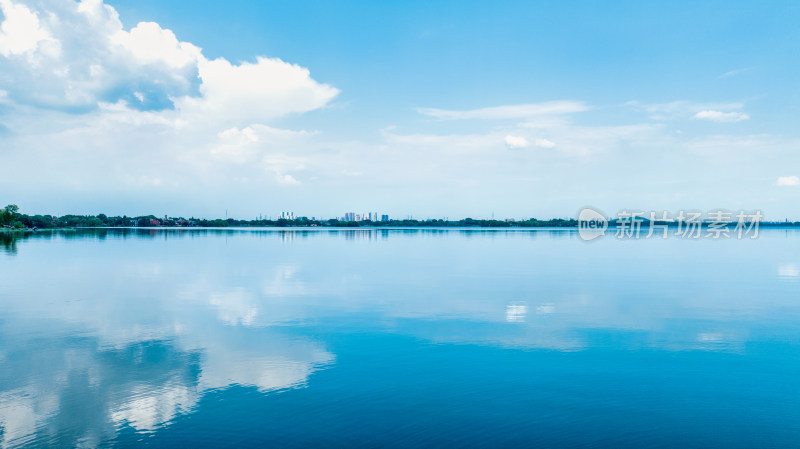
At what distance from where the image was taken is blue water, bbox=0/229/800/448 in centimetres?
872

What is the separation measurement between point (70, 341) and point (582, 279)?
25436mm

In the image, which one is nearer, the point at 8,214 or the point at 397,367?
the point at 397,367

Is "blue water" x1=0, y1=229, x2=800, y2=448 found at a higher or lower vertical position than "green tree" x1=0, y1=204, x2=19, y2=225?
lower

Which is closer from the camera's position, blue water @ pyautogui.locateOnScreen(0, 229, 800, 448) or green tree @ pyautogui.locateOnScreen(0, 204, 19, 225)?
blue water @ pyautogui.locateOnScreen(0, 229, 800, 448)

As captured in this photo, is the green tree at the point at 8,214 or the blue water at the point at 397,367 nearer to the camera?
the blue water at the point at 397,367

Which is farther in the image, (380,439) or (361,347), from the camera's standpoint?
(361,347)

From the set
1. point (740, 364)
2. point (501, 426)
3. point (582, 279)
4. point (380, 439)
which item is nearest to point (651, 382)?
point (740, 364)

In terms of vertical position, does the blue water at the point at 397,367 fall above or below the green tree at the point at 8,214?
below

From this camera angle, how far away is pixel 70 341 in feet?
47.1

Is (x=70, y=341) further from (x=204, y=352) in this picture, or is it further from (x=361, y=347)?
(x=361, y=347)

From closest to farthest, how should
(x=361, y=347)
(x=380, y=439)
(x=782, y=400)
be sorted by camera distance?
(x=380, y=439) < (x=782, y=400) < (x=361, y=347)

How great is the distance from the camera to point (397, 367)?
40.5 ft

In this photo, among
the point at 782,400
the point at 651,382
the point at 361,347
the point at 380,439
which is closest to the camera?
the point at 380,439

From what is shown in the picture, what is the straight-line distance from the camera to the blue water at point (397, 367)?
8719 millimetres
